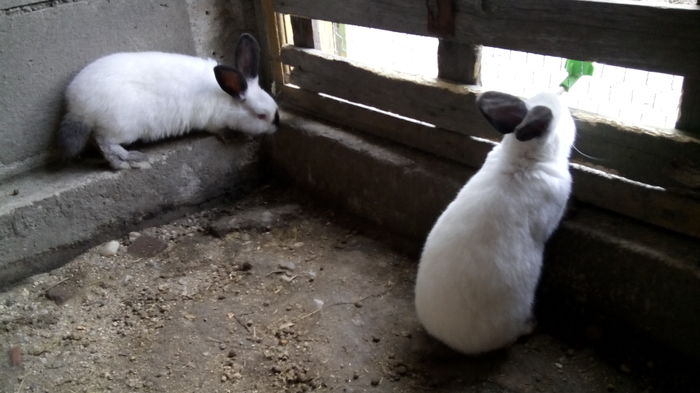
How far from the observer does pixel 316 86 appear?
3854 mm

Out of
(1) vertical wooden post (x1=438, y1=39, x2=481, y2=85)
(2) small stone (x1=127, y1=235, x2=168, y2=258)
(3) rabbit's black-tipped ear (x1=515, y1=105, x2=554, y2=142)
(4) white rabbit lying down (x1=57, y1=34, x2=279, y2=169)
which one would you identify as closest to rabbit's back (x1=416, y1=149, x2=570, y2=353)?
(3) rabbit's black-tipped ear (x1=515, y1=105, x2=554, y2=142)

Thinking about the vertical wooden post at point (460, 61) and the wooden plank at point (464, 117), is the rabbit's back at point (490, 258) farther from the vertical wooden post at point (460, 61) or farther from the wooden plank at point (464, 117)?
the vertical wooden post at point (460, 61)

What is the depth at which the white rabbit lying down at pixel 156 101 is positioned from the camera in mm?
3420

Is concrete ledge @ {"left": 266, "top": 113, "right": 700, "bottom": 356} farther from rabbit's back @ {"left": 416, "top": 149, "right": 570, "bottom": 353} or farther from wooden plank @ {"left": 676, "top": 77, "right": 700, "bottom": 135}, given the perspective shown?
wooden plank @ {"left": 676, "top": 77, "right": 700, "bottom": 135}

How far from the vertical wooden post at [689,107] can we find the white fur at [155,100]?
2.42m

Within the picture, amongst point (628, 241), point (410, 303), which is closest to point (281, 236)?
point (410, 303)

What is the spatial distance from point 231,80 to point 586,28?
7.12ft

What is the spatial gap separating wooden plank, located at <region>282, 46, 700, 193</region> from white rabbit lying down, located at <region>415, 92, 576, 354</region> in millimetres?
173

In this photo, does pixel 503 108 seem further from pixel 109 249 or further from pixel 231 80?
pixel 109 249

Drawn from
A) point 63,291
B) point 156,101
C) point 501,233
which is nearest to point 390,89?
point 501,233

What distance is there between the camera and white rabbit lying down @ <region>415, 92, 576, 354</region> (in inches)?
90.0

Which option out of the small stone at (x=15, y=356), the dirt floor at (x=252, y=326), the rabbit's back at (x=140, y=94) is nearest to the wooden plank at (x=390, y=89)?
the rabbit's back at (x=140, y=94)

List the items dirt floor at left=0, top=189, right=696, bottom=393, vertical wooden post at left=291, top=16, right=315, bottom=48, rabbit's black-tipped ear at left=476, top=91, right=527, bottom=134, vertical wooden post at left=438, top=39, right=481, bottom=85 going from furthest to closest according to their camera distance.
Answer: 1. vertical wooden post at left=291, top=16, right=315, bottom=48
2. vertical wooden post at left=438, top=39, right=481, bottom=85
3. dirt floor at left=0, top=189, right=696, bottom=393
4. rabbit's black-tipped ear at left=476, top=91, right=527, bottom=134

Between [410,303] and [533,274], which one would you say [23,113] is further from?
[533,274]
